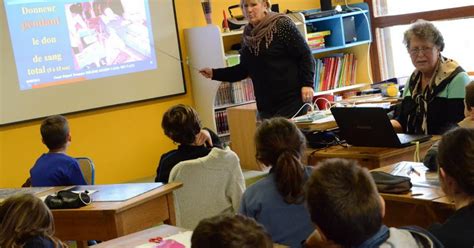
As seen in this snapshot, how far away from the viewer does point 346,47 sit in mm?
7090

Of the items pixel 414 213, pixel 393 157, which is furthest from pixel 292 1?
pixel 414 213

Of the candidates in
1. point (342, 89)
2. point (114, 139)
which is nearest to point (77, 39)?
point (114, 139)

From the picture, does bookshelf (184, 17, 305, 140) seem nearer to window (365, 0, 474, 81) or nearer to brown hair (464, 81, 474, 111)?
window (365, 0, 474, 81)

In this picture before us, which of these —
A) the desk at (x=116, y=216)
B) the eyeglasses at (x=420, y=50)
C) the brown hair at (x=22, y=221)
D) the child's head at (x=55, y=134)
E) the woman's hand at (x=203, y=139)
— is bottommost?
the desk at (x=116, y=216)

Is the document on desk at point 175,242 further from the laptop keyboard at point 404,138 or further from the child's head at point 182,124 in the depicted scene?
the laptop keyboard at point 404,138

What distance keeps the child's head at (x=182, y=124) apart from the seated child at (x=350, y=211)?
173 centimetres

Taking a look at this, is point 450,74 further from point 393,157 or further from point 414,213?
point 414,213

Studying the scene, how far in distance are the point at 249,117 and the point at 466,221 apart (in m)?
4.31

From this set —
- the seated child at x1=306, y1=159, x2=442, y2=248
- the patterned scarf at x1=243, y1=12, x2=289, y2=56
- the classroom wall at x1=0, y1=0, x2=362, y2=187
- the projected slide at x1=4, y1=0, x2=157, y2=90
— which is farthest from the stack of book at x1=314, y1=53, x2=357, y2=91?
the seated child at x1=306, y1=159, x2=442, y2=248

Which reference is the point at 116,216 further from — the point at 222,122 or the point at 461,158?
the point at 222,122

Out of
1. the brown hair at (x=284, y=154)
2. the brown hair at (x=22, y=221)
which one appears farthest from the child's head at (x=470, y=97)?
the brown hair at (x=22, y=221)

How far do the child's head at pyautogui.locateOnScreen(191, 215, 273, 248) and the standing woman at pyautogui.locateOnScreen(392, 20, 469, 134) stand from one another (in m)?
2.28

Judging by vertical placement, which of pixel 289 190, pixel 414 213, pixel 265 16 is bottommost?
pixel 414 213

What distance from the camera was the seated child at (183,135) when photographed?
11.8ft
